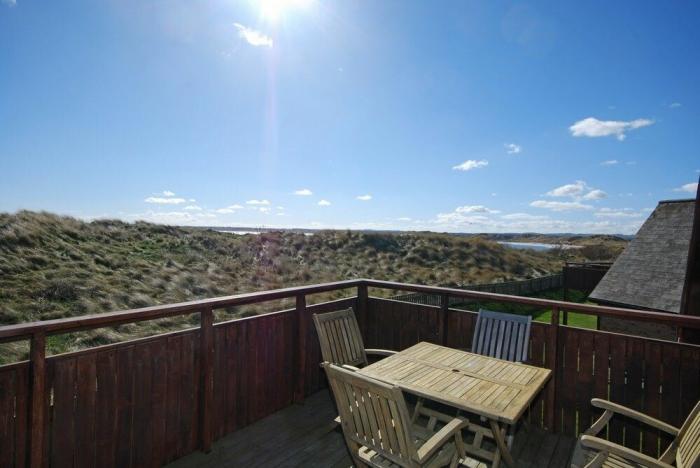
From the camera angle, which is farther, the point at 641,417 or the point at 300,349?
the point at 300,349

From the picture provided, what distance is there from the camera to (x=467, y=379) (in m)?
2.55

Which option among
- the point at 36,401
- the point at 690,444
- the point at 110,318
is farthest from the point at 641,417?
the point at 36,401

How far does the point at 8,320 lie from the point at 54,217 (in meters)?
10.7

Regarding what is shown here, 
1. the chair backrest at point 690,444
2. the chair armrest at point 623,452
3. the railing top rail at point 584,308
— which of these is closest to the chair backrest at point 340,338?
the railing top rail at point 584,308

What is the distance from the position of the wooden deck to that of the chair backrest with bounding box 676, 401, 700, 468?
1017mm

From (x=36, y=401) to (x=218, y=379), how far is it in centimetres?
125

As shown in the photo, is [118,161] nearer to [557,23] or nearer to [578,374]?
[557,23]

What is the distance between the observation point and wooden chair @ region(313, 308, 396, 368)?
321cm

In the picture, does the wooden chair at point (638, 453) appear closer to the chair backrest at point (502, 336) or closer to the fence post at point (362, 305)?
the chair backrest at point (502, 336)

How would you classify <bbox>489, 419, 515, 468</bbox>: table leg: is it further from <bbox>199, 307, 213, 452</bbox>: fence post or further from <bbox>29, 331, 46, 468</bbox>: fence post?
<bbox>29, 331, 46, 468</bbox>: fence post

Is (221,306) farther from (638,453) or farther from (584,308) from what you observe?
(584,308)

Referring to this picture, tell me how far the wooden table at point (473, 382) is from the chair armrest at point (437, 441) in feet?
0.41

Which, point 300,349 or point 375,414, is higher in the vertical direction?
point 375,414

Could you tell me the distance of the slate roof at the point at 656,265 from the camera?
12016 millimetres
